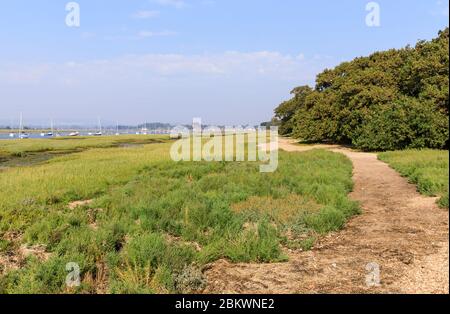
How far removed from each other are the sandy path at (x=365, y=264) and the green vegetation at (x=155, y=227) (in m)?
0.40

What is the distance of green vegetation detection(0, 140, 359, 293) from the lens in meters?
7.08

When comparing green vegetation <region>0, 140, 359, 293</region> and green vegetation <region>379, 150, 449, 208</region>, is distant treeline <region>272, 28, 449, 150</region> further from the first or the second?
green vegetation <region>0, 140, 359, 293</region>

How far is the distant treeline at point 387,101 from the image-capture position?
27969 millimetres

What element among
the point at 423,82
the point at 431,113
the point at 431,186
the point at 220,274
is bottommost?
the point at 220,274

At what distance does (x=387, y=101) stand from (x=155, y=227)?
1250 inches

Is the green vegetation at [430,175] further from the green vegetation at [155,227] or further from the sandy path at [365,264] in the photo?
the green vegetation at [155,227]


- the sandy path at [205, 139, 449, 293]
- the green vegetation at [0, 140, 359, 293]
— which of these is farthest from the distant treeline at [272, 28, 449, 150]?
the sandy path at [205, 139, 449, 293]

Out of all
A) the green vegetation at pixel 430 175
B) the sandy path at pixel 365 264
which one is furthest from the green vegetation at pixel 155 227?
the green vegetation at pixel 430 175

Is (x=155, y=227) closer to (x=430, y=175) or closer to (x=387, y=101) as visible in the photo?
(x=430, y=175)

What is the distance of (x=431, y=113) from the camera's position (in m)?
27.4

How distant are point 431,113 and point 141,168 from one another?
20.1 metres

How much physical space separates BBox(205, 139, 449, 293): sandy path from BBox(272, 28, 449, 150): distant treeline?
13.2 m
